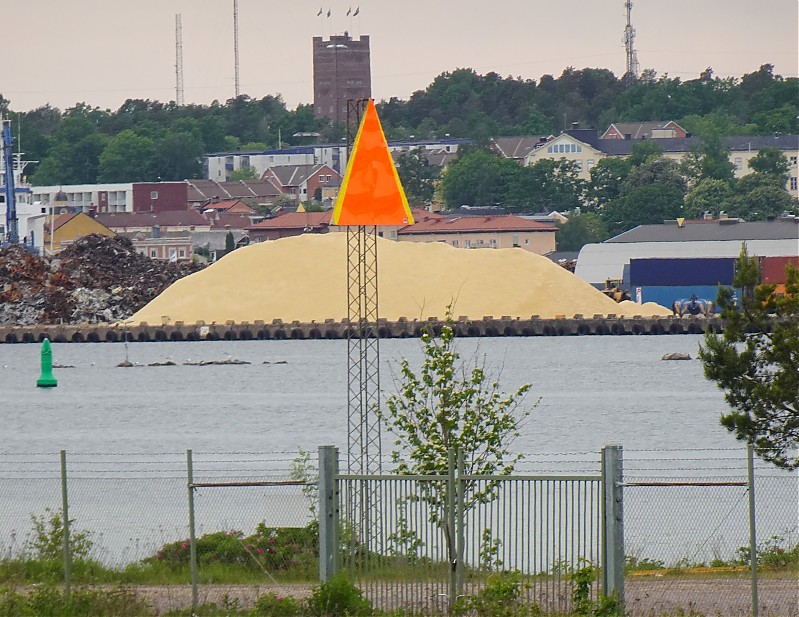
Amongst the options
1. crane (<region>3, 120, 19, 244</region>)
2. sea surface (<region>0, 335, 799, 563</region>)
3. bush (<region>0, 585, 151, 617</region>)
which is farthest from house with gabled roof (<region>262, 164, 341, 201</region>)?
bush (<region>0, 585, 151, 617</region>)

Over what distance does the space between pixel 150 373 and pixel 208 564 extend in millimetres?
54400

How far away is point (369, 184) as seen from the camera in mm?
19766

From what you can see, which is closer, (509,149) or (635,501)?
(635,501)

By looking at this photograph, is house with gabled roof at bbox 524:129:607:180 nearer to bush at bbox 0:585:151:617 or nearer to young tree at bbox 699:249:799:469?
young tree at bbox 699:249:799:469

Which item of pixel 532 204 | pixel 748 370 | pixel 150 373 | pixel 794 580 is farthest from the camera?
pixel 532 204

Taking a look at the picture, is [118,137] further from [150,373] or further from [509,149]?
[150,373]

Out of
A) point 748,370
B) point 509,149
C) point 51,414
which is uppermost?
point 509,149

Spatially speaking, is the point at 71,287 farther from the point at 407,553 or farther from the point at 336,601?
the point at 336,601

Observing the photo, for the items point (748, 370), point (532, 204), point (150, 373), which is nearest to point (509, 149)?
point (532, 204)

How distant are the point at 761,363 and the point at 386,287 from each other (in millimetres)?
74405

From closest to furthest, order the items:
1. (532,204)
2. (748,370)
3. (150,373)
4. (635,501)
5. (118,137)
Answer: (748,370) < (635,501) < (150,373) < (532,204) < (118,137)

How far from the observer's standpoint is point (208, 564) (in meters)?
17.7

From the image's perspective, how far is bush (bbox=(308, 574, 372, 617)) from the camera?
15023 mm

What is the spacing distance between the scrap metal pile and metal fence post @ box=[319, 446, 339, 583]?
268ft
